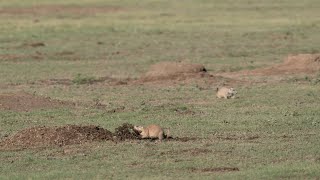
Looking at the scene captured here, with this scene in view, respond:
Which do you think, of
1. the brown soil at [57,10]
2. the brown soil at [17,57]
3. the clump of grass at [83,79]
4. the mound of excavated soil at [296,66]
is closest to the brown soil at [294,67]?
the mound of excavated soil at [296,66]

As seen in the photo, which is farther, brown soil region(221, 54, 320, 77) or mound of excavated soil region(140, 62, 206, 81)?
brown soil region(221, 54, 320, 77)

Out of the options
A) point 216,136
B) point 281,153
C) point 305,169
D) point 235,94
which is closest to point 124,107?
point 235,94

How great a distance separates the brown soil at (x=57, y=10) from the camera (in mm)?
46656

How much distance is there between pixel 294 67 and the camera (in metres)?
23.3

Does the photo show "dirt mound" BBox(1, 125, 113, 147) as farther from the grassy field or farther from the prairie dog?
the prairie dog

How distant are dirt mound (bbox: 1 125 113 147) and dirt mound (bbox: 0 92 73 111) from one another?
12.9ft

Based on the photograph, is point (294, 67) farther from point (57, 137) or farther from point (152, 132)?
point (57, 137)

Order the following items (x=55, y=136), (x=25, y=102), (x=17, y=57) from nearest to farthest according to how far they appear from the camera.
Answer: (x=55, y=136), (x=25, y=102), (x=17, y=57)

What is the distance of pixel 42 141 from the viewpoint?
43.1ft

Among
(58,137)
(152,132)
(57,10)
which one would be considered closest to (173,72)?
(152,132)

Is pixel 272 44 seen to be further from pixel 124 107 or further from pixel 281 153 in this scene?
pixel 281 153

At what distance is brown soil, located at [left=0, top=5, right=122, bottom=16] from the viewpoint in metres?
46.7

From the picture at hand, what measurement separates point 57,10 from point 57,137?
35016 mm

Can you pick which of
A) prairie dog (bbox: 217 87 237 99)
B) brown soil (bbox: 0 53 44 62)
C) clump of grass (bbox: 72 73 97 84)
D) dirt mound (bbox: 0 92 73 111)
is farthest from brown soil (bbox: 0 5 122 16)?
dirt mound (bbox: 0 92 73 111)
